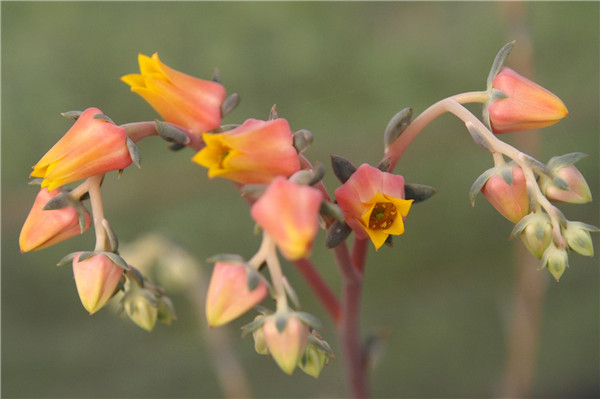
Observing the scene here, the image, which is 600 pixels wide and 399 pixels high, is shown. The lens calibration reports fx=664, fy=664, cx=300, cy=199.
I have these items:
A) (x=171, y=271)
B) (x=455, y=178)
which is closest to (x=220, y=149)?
(x=171, y=271)

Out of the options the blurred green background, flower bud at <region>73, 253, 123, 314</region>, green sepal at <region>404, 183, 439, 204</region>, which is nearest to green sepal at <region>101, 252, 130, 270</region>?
flower bud at <region>73, 253, 123, 314</region>

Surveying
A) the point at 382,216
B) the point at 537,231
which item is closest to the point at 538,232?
the point at 537,231

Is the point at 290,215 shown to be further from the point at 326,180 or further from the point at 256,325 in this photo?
the point at 326,180

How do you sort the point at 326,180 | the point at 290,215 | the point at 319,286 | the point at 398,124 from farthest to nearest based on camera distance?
the point at 326,180, the point at 319,286, the point at 398,124, the point at 290,215

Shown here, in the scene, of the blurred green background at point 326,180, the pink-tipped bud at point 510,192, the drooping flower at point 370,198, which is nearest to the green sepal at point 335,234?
the drooping flower at point 370,198

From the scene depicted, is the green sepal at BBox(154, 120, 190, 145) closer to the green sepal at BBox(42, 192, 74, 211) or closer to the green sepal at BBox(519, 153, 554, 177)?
the green sepal at BBox(42, 192, 74, 211)

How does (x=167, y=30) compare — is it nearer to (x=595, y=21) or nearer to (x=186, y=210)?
(x=186, y=210)

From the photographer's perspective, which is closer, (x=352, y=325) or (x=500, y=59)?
(x=500, y=59)
